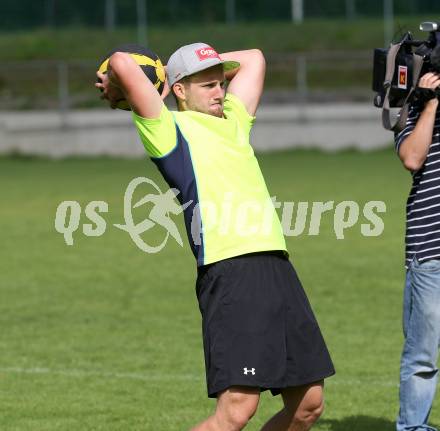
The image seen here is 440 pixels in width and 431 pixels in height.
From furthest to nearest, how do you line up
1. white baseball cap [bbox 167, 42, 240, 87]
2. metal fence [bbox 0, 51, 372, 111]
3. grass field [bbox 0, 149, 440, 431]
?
metal fence [bbox 0, 51, 372, 111] < grass field [bbox 0, 149, 440, 431] < white baseball cap [bbox 167, 42, 240, 87]

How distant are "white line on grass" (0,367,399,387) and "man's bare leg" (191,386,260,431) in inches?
119

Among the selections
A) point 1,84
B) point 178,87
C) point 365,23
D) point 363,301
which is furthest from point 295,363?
point 365,23

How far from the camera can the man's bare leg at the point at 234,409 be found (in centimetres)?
520

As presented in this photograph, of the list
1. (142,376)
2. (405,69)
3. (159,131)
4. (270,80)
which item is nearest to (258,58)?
(405,69)

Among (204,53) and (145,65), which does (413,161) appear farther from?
(145,65)

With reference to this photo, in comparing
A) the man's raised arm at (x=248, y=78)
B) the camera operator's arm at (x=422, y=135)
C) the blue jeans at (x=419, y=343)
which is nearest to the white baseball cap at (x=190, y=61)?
the man's raised arm at (x=248, y=78)

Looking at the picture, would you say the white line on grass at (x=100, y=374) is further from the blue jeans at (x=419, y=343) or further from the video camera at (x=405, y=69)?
→ the video camera at (x=405, y=69)

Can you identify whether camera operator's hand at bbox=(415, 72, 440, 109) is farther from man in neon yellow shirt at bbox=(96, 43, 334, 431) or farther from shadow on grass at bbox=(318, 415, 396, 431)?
shadow on grass at bbox=(318, 415, 396, 431)

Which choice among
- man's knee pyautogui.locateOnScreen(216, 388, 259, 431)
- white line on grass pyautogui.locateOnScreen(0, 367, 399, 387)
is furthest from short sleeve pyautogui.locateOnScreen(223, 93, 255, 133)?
white line on grass pyautogui.locateOnScreen(0, 367, 399, 387)

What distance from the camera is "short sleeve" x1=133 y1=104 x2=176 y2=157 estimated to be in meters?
5.32

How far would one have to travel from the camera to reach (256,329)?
5.24 meters

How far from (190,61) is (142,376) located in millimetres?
3492

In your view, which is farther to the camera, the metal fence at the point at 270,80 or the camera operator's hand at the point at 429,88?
the metal fence at the point at 270,80

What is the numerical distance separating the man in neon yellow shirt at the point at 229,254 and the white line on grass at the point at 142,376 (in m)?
2.69
